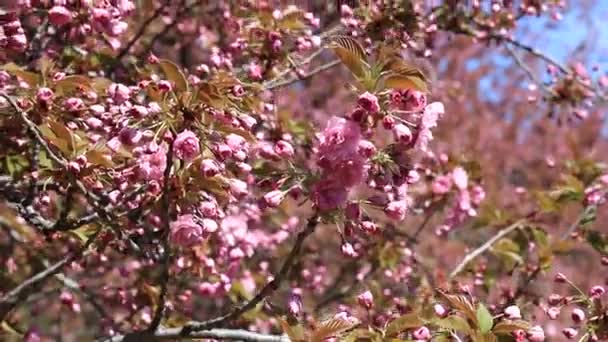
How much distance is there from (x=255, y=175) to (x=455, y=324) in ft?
2.07

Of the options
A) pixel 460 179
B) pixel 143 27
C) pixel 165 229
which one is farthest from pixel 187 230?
pixel 460 179

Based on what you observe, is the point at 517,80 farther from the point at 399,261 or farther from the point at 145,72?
the point at 145,72

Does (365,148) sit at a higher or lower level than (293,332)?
higher

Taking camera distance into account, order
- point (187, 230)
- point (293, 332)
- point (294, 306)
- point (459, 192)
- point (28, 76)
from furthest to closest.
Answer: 1. point (459, 192)
2. point (28, 76)
3. point (294, 306)
4. point (187, 230)
5. point (293, 332)

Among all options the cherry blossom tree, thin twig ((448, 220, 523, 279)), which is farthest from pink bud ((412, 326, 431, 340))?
thin twig ((448, 220, 523, 279))

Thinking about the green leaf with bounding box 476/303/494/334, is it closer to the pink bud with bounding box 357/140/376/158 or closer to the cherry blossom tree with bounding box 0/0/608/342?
the cherry blossom tree with bounding box 0/0/608/342

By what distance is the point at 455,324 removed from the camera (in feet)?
6.50

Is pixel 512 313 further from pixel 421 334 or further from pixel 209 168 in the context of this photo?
pixel 209 168

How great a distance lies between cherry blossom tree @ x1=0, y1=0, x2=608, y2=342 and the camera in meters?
1.97

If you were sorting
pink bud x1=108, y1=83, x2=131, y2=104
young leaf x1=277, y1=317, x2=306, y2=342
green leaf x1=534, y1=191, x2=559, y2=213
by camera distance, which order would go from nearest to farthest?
young leaf x1=277, y1=317, x2=306, y2=342
pink bud x1=108, y1=83, x2=131, y2=104
green leaf x1=534, y1=191, x2=559, y2=213

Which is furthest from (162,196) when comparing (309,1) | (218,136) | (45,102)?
(309,1)

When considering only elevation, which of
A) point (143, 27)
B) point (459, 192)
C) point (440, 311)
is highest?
point (440, 311)

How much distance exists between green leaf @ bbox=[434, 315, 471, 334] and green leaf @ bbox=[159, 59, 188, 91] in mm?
721

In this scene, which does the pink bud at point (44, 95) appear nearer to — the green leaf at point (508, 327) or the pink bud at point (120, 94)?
the pink bud at point (120, 94)
